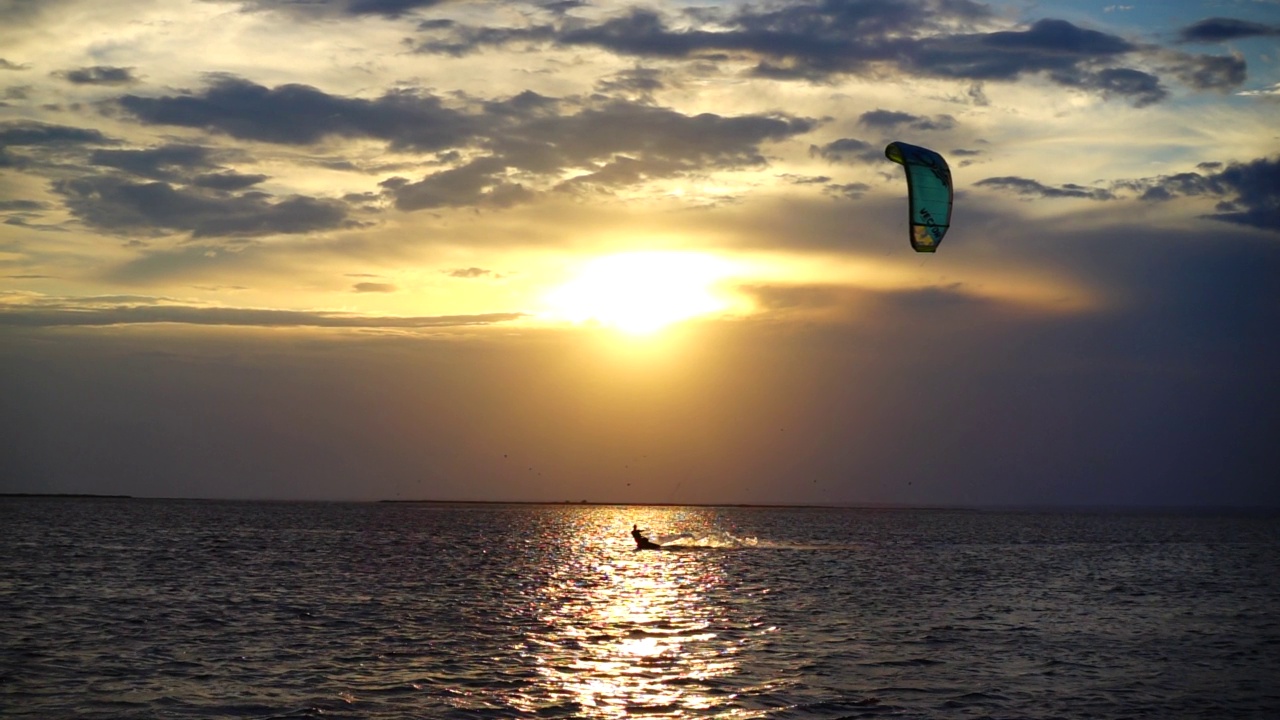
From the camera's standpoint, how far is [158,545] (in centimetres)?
8125

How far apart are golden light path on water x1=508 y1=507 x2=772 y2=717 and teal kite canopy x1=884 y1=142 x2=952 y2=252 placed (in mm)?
13787

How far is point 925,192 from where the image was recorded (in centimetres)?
3841

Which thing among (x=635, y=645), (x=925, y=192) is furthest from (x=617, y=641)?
(x=925, y=192)

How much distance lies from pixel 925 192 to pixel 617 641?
57.4ft

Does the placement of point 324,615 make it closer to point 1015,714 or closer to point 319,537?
point 1015,714

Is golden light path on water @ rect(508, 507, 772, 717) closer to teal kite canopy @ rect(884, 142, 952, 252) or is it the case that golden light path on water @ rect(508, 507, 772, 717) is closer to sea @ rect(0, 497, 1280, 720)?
sea @ rect(0, 497, 1280, 720)

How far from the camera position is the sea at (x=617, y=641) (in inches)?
982

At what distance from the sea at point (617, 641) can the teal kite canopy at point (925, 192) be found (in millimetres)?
12823

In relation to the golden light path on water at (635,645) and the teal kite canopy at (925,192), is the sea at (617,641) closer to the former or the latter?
the golden light path on water at (635,645)

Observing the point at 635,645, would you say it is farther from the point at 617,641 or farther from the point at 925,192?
the point at 925,192

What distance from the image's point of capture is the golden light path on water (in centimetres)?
2483

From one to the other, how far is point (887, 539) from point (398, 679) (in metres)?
99.8

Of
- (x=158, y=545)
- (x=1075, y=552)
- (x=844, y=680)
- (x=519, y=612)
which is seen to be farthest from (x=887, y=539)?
(x=844, y=680)

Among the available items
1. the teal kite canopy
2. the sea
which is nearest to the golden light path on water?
the sea
